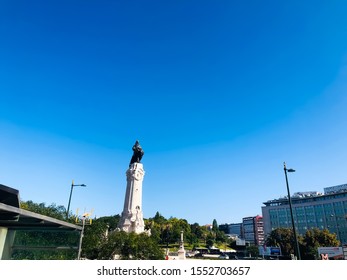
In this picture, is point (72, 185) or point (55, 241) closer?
point (55, 241)

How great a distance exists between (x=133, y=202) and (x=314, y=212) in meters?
68.3

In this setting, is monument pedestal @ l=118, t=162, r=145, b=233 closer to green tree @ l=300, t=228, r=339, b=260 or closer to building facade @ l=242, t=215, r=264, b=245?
green tree @ l=300, t=228, r=339, b=260

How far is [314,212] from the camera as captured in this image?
85.7m

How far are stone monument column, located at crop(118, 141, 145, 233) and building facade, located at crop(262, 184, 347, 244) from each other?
187ft

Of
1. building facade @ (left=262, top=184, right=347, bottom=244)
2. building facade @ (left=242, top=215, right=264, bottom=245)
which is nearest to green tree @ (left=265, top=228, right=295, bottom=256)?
building facade @ (left=262, top=184, right=347, bottom=244)

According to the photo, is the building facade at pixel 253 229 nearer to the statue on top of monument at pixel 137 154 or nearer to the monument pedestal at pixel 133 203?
the statue on top of monument at pixel 137 154

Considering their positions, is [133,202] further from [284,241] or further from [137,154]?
[284,241]

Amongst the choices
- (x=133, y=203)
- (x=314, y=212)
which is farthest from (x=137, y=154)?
(x=314, y=212)

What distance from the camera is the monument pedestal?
43.2 meters
